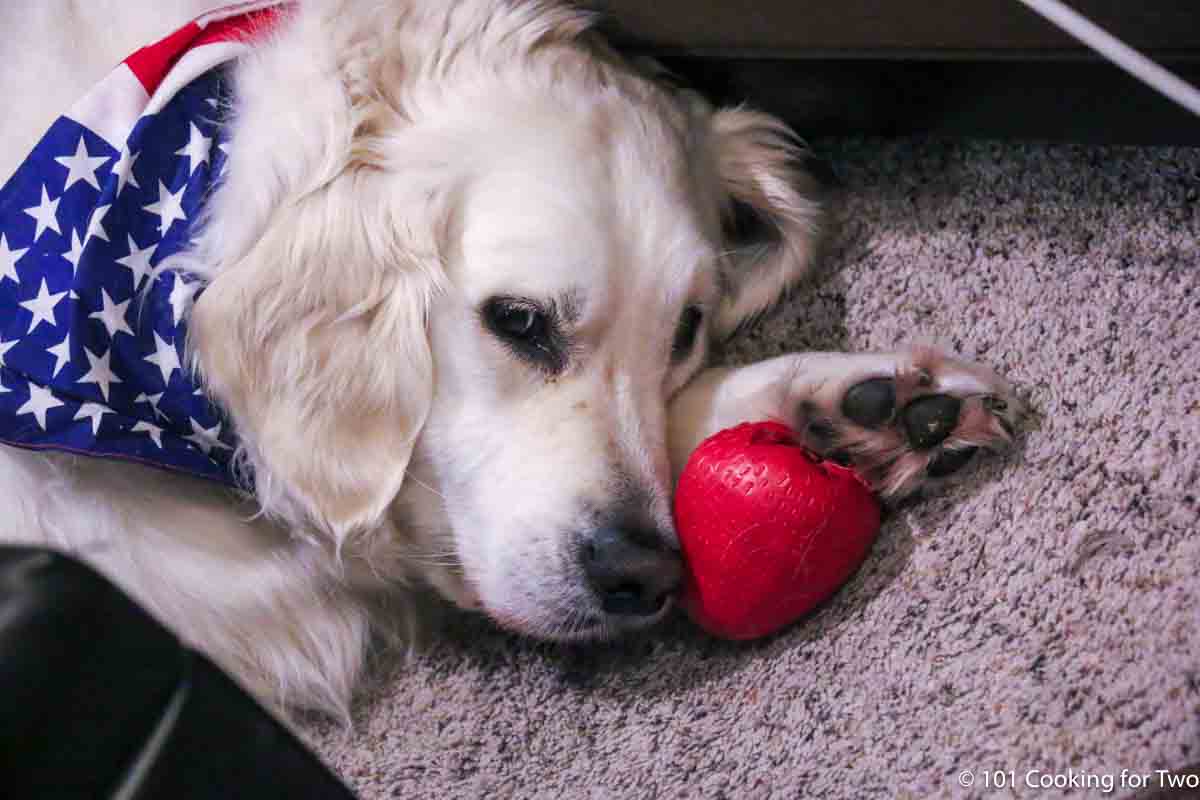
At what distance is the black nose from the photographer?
1.08m

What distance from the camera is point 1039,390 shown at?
1124mm

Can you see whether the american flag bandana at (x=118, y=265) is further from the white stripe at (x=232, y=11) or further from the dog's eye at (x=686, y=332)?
the dog's eye at (x=686, y=332)

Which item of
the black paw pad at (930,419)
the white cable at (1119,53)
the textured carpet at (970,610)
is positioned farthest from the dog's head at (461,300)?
the white cable at (1119,53)

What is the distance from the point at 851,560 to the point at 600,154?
1.55ft

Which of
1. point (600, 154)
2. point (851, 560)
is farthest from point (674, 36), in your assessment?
point (851, 560)

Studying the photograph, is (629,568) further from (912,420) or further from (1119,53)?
(1119,53)

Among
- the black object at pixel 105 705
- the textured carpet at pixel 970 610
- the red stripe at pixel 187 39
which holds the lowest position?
the textured carpet at pixel 970 610

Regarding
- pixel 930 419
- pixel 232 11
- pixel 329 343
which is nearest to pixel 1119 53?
pixel 930 419

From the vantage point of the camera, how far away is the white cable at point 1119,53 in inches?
39.4

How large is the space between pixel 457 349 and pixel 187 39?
44cm

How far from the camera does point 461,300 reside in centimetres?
113

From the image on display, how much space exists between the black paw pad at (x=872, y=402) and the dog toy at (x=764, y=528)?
2.3 inches

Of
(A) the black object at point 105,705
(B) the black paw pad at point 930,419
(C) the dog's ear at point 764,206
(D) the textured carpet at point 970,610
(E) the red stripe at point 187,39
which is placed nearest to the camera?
(A) the black object at point 105,705

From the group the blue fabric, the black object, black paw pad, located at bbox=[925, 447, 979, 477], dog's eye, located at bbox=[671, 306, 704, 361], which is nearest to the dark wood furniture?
dog's eye, located at bbox=[671, 306, 704, 361]
